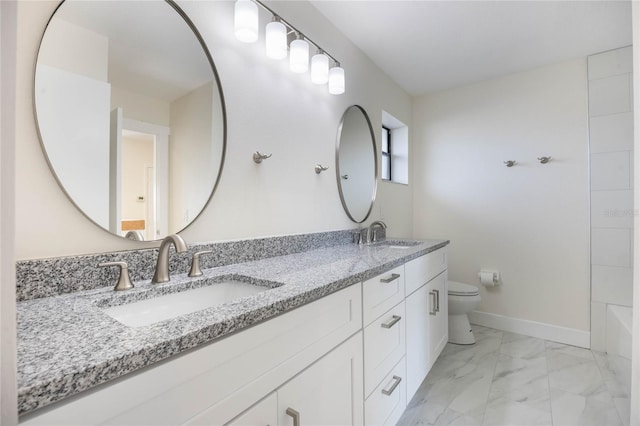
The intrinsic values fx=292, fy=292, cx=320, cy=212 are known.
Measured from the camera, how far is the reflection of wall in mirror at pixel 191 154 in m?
1.08

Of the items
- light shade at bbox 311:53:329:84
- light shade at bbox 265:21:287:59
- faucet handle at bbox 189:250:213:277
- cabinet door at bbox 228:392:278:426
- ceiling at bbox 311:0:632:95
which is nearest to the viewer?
cabinet door at bbox 228:392:278:426

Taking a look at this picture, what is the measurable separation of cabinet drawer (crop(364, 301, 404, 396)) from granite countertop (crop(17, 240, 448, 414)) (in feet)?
0.95

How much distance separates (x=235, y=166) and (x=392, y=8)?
1.40 meters

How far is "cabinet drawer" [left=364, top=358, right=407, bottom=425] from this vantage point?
3.73 ft

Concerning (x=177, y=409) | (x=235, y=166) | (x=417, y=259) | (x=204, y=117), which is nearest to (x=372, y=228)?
(x=417, y=259)

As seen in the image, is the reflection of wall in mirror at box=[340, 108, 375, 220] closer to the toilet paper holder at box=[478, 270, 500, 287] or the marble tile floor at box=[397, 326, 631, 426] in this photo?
the marble tile floor at box=[397, 326, 631, 426]

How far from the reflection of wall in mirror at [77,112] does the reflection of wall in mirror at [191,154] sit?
22cm

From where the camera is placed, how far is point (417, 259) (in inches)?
63.9

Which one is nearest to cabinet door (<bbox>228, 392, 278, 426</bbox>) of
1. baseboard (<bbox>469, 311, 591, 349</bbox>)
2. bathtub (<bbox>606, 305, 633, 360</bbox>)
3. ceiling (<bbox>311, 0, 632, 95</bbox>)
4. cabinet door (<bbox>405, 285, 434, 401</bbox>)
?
cabinet door (<bbox>405, 285, 434, 401</bbox>)

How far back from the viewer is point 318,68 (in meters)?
1.67

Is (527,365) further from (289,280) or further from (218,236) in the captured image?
(218,236)

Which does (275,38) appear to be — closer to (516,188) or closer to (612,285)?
(516,188)

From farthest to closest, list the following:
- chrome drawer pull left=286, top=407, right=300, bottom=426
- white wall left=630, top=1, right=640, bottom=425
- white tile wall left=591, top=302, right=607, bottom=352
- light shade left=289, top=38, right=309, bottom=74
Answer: white tile wall left=591, top=302, right=607, bottom=352 < light shade left=289, top=38, right=309, bottom=74 < white wall left=630, top=1, right=640, bottom=425 < chrome drawer pull left=286, top=407, right=300, bottom=426

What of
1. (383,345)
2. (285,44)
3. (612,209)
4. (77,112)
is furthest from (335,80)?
(612,209)
